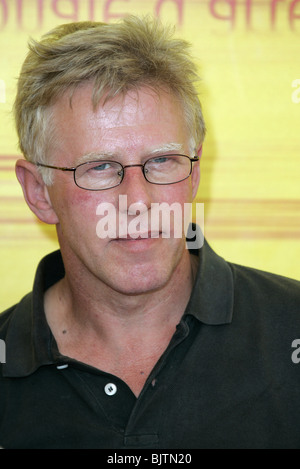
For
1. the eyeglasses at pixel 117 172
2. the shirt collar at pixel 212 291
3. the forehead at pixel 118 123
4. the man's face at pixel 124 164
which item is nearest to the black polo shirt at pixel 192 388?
the shirt collar at pixel 212 291

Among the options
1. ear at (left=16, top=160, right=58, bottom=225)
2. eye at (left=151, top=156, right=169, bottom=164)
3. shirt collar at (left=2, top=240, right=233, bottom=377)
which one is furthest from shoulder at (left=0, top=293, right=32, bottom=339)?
eye at (left=151, top=156, right=169, bottom=164)

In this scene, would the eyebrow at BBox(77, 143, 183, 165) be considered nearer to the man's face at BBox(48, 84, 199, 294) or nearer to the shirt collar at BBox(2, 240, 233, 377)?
the man's face at BBox(48, 84, 199, 294)

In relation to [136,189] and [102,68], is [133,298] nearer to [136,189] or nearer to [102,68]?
[136,189]

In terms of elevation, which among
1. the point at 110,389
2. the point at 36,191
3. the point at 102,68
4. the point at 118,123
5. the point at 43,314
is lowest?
the point at 110,389

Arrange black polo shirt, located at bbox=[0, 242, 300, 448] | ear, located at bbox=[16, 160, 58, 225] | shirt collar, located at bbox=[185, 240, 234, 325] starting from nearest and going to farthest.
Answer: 1. black polo shirt, located at bbox=[0, 242, 300, 448]
2. shirt collar, located at bbox=[185, 240, 234, 325]
3. ear, located at bbox=[16, 160, 58, 225]

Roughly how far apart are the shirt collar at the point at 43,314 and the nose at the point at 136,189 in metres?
0.26

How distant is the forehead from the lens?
148 centimetres

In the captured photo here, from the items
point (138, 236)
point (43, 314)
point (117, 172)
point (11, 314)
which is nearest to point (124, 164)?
point (117, 172)

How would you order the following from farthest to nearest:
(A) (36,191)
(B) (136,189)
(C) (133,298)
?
(A) (36,191) → (C) (133,298) → (B) (136,189)

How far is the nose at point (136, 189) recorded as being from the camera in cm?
144

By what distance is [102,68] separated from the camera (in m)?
1.49

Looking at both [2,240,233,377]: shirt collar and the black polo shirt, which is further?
[2,240,233,377]: shirt collar

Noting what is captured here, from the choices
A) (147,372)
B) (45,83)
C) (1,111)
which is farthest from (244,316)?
(1,111)

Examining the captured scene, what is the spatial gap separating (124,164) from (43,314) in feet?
1.45
